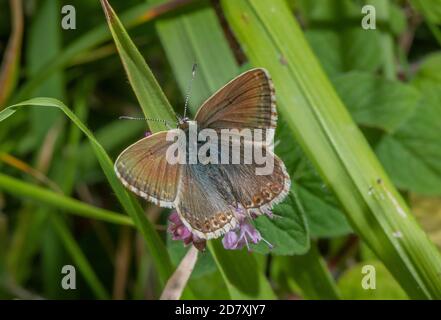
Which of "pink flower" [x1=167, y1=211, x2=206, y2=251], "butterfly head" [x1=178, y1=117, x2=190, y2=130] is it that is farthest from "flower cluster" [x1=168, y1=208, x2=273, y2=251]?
"butterfly head" [x1=178, y1=117, x2=190, y2=130]

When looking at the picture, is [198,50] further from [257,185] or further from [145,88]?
[257,185]

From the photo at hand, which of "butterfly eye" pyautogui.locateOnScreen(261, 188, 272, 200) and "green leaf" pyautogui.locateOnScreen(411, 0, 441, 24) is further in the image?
"green leaf" pyautogui.locateOnScreen(411, 0, 441, 24)

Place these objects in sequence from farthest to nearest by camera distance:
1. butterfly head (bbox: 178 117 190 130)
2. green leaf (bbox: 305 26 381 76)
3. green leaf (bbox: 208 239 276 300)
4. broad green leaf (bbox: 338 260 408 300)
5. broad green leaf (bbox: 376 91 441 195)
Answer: green leaf (bbox: 305 26 381 76) < broad green leaf (bbox: 376 91 441 195) < broad green leaf (bbox: 338 260 408 300) < green leaf (bbox: 208 239 276 300) < butterfly head (bbox: 178 117 190 130)

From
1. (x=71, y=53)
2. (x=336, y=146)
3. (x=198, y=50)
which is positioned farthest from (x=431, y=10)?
(x=71, y=53)

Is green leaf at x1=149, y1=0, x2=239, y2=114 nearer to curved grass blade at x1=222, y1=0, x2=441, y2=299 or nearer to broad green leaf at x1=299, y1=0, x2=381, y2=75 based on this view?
curved grass blade at x1=222, y1=0, x2=441, y2=299

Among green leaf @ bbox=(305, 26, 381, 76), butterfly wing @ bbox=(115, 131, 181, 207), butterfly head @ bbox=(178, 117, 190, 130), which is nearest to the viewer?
butterfly wing @ bbox=(115, 131, 181, 207)

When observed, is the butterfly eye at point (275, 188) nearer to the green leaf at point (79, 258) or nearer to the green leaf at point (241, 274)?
the green leaf at point (241, 274)

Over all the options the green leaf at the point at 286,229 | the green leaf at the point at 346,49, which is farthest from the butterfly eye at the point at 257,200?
the green leaf at the point at 346,49
